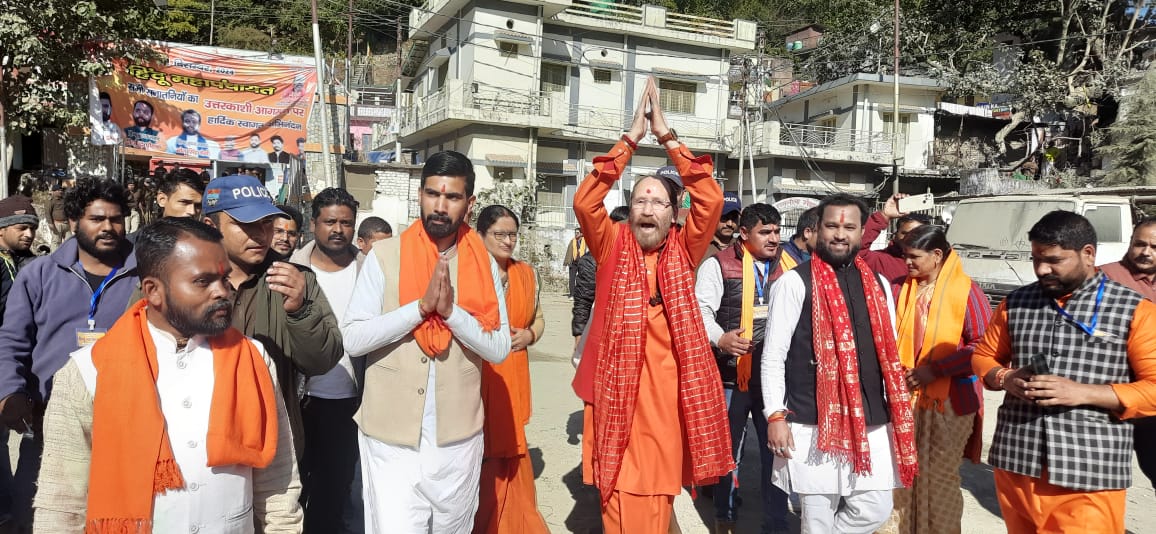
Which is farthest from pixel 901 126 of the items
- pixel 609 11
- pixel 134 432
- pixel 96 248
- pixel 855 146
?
pixel 134 432

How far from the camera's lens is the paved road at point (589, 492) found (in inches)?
170

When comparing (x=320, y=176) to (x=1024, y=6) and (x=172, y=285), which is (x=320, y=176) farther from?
(x=1024, y=6)

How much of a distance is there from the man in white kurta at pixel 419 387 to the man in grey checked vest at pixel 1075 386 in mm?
2081

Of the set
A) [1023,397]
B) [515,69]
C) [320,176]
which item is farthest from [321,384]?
[515,69]

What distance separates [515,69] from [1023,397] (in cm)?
2152

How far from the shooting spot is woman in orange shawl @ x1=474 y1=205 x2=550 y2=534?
10.9 ft

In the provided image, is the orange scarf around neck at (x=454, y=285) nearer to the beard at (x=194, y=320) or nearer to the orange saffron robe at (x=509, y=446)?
the orange saffron robe at (x=509, y=446)

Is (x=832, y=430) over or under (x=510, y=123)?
under

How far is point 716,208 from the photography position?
122 inches

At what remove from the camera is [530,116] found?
21938 mm

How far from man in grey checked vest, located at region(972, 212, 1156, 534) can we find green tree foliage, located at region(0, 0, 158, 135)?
1573 cm

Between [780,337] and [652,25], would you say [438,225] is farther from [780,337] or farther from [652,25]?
[652,25]

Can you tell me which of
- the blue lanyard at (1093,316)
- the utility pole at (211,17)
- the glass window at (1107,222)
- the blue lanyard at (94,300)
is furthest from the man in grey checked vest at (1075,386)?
the utility pole at (211,17)

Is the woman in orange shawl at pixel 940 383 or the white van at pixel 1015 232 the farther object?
the white van at pixel 1015 232
